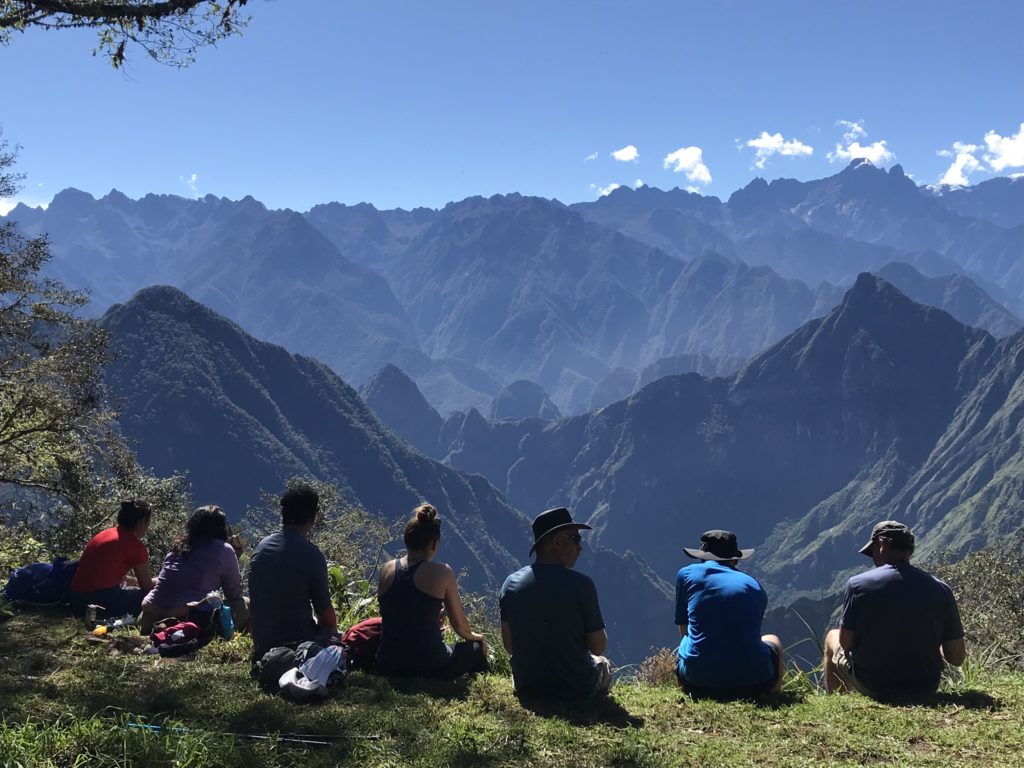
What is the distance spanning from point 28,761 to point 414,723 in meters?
2.40

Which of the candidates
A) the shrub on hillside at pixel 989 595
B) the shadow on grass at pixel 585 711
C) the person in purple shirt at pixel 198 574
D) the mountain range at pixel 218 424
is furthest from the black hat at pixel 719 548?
the mountain range at pixel 218 424

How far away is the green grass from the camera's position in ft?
15.4

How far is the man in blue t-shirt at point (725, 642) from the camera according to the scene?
6375 millimetres

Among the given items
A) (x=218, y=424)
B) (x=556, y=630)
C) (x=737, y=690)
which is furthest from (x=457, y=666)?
(x=218, y=424)

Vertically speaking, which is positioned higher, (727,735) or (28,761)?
(28,761)

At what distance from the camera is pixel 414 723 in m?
5.43

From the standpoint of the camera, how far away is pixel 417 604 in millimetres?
6656

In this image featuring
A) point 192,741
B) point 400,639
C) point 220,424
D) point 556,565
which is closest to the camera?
point 192,741

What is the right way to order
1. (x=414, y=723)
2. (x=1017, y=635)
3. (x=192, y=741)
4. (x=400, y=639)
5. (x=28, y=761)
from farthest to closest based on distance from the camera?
(x=1017, y=635) → (x=400, y=639) → (x=414, y=723) → (x=192, y=741) → (x=28, y=761)

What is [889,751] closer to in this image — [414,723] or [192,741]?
[414,723]

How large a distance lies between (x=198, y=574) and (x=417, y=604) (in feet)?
9.93

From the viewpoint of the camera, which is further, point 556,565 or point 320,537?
point 320,537

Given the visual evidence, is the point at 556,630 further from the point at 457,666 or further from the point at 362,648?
the point at 362,648

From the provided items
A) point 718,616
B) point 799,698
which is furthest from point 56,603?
point 799,698
